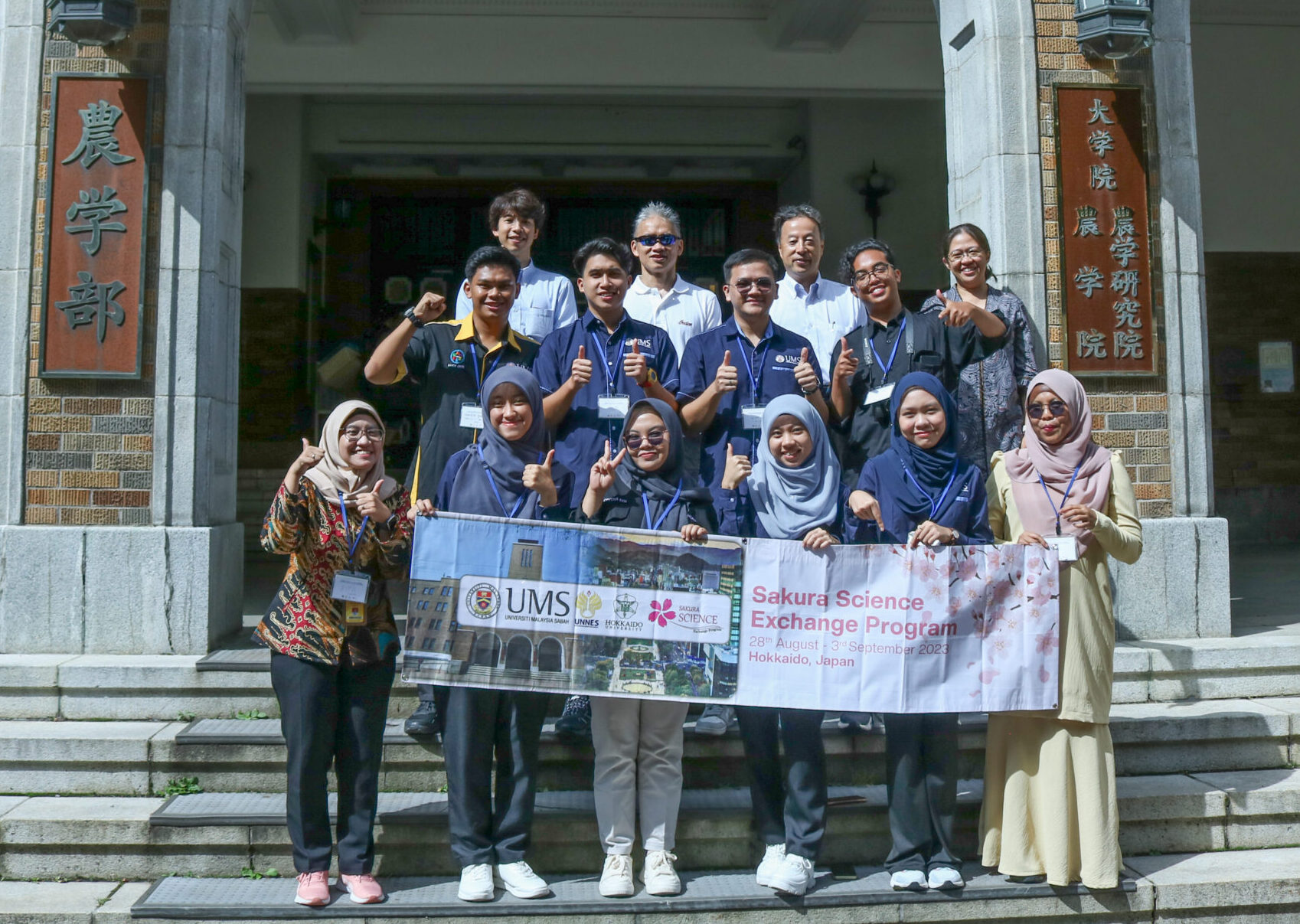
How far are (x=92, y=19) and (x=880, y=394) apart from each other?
13.7 ft

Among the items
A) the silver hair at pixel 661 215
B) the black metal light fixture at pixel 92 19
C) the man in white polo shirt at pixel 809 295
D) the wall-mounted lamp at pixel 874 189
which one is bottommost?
the man in white polo shirt at pixel 809 295

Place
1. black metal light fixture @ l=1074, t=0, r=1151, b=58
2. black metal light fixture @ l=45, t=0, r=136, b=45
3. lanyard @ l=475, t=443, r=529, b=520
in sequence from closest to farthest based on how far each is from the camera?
lanyard @ l=475, t=443, r=529, b=520, black metal light fixture @ l=45, t=0, r=136, b=45, black metal light fixture @ l=1074, t=0, r=1151, b=58

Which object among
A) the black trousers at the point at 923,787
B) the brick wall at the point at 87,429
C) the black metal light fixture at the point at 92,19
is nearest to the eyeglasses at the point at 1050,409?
the black trousers at the point at 923,787

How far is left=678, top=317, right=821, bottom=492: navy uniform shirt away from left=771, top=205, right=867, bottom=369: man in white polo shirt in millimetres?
424

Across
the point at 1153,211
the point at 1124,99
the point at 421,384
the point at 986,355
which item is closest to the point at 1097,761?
the point at 986,355

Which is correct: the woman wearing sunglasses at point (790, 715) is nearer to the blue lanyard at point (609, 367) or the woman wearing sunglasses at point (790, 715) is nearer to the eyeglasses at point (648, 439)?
the eyeglasses at point (648, 439)

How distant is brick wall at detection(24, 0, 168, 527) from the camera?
17.3 ft

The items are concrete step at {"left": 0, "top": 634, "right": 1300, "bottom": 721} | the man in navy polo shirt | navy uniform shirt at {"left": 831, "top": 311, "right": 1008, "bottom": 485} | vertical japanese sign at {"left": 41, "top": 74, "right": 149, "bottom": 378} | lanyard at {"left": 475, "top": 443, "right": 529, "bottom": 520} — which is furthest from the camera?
vertical japanese sign at {"left": 41, "top": 74, "right": 149, "bottom": 378}

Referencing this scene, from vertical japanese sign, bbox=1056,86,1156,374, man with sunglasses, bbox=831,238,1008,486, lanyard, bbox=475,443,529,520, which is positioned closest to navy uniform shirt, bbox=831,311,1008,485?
man with sunglasses, bbox=831,238,1008,486

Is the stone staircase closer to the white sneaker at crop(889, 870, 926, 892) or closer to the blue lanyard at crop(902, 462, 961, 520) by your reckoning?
the white sneaker at crop(889, 870, 926, 892)

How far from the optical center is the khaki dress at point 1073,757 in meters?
3.61

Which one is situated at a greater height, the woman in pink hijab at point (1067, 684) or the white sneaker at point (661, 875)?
the woman in pink hijab at point (1067, 684)

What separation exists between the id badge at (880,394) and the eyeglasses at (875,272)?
0.48m

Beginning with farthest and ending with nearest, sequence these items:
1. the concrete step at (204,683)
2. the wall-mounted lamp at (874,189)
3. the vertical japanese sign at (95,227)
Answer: the wall-mounted lamp at (874,189)
the vertical japanese sign at (95,227)
the concrete step at (204,683)
